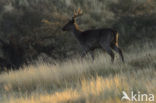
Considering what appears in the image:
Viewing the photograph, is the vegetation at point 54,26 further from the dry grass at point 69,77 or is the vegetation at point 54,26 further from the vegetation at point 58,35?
the dry grass at point 69,77

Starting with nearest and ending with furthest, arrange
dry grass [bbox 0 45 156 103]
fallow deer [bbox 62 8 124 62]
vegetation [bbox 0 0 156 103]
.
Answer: dry grass [bbox 0 45 156 103] < vegetation [bbox 0 0 156 103] < fallow deer [bbox 62 8 124 62]

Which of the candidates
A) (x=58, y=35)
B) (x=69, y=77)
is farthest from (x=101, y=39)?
(x=58, y=35)

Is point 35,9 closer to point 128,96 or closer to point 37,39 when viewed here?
point 37,39

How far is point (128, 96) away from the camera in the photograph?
639 centimetres

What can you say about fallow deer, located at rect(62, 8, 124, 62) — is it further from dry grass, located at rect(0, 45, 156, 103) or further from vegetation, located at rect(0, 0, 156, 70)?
vegetation, located at rect(0, 0, 156, 70)

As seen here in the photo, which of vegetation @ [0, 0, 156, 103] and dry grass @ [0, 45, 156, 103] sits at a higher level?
vegetation @ [0, 0, 156, 103]

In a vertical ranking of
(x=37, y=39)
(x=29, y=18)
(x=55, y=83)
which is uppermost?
(x=29, y=18)

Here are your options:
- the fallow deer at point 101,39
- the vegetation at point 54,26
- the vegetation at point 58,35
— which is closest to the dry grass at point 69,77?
the vegetation at point 58,35

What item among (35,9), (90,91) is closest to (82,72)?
(90,91)

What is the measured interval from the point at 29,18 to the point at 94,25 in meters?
3.66

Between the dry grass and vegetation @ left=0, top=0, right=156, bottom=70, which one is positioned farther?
vegetation @ left=0, top=0, right=156, bottom=70

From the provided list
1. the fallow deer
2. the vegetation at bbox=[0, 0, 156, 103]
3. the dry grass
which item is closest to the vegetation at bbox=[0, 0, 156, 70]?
the vegetation at bbox=[0, 0, 156, 103]

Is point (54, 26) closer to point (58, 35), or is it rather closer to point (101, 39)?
point (58, 35)

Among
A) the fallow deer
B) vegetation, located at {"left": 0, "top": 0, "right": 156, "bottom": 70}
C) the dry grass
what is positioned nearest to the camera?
the dry grass
